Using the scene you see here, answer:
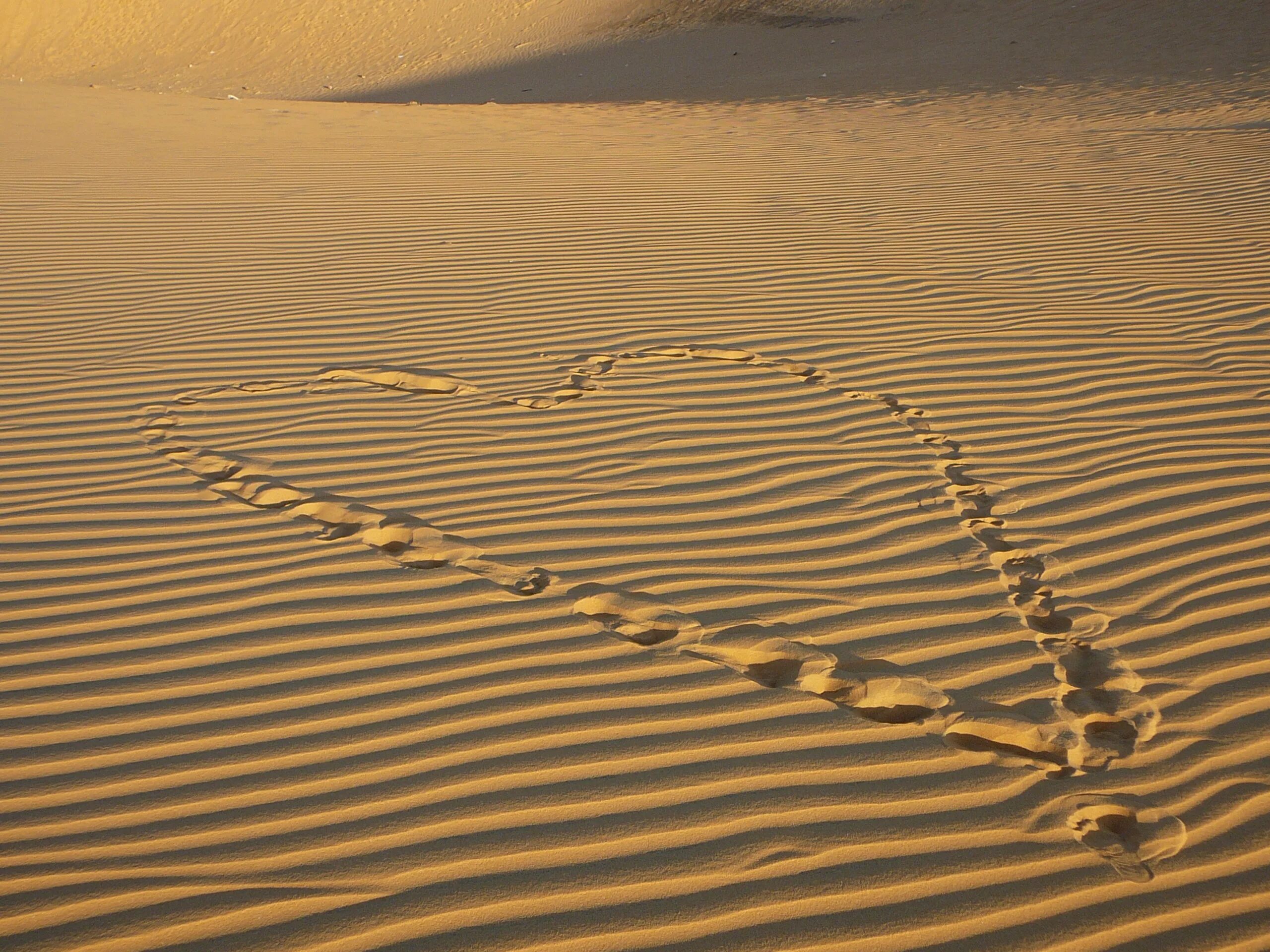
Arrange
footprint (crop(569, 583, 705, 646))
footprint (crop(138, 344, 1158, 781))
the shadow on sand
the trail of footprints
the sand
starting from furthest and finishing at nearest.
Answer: the shadow on sand, footprint (crop(569, 583, 705, 646)), footprint (crop(138, 344, 1158, 781)), the trail of footprints, the sand

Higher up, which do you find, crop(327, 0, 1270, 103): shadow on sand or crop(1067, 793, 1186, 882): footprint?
crop(327, 0, 1270, 103): shadow on sand

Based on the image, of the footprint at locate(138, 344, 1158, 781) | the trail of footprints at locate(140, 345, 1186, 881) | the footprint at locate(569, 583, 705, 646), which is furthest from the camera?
the footprint at locate(569, 583, 705, 646)

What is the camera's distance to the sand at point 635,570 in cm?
212

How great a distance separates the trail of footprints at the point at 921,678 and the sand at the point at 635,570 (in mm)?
14

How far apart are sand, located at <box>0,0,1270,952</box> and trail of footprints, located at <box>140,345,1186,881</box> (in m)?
0.01

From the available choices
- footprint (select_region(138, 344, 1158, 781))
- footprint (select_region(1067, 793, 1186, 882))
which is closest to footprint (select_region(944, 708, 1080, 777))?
footprint (select_region(138, 344, 1158, 781))

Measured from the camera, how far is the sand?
2.12 m

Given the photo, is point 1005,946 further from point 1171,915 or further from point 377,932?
point 377,932

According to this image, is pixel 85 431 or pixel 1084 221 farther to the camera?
pixel 1084 221

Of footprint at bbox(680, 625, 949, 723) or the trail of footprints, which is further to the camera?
footprint at bbox(680, 625, 949, 723)

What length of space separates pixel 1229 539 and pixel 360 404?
135 inches

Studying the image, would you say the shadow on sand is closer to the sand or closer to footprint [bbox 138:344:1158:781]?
the sand

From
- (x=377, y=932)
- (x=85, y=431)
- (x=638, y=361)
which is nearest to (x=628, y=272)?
(x=638, y=361)

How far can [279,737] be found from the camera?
96.7 inches
